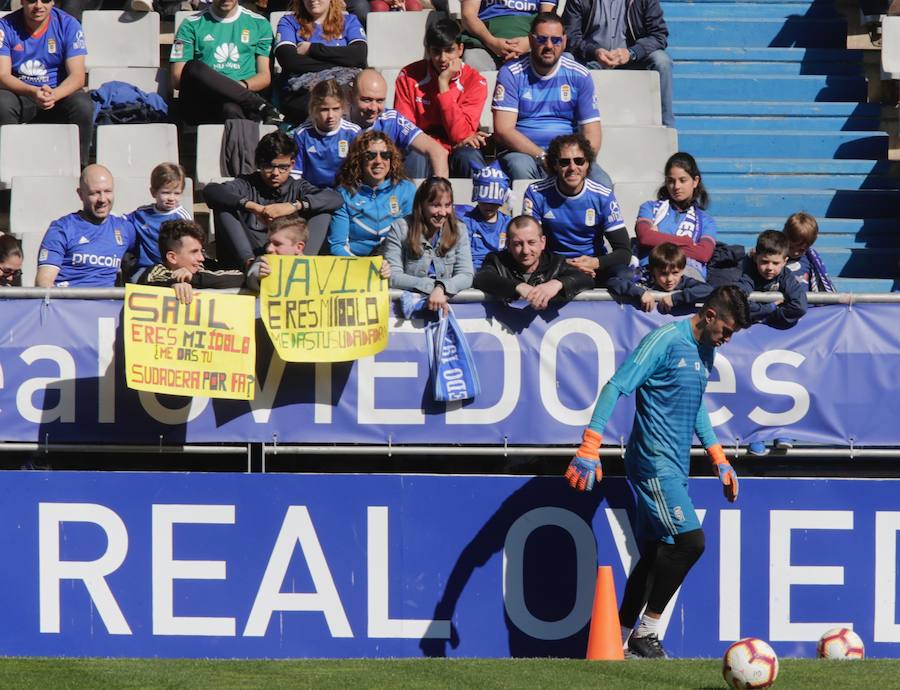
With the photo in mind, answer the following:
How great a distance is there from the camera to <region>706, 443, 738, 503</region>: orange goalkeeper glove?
8.33m

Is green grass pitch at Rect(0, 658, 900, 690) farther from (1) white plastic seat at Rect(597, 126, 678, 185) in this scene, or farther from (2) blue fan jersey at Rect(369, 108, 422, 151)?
(1) white plastic seat at Rect(597, 126, 678, 185)

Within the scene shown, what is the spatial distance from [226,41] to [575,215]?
154 inches

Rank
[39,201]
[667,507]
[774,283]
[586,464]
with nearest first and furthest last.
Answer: [586,464] → [667,507] → [774,283] → [39,201]

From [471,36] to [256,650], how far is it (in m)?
5.95

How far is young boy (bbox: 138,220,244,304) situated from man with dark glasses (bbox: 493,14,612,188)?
2.80 meters

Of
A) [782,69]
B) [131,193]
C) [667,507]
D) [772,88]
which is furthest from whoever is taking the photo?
[782,69]

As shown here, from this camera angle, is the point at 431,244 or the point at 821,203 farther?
the point at 821,203

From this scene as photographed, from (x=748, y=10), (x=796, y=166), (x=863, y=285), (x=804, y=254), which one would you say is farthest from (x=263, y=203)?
(x=748, y=10)

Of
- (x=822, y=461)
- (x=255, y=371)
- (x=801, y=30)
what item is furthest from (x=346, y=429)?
(x=801, y=30)

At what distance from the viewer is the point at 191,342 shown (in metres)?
8.97

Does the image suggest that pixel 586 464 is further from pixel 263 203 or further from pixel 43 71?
pixel 43 71

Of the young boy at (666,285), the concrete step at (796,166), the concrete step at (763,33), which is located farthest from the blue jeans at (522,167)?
the concrete step at (763,33)

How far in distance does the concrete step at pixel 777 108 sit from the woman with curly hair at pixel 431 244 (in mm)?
4833

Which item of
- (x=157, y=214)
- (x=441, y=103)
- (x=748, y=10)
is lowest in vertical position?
(x=157, y=214)
